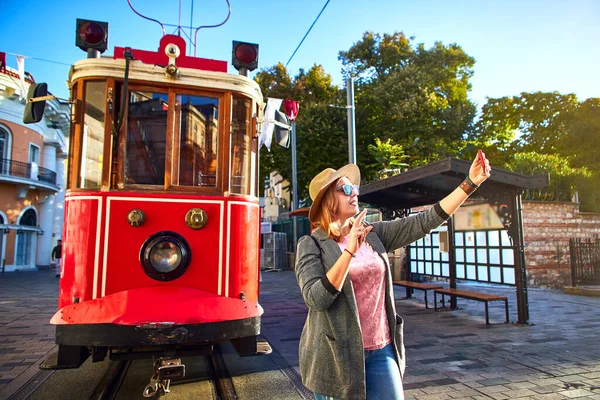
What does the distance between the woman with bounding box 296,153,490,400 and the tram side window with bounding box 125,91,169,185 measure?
236 centimetres

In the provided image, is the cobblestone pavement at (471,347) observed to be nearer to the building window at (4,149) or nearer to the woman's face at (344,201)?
the woman's face at (344,201)

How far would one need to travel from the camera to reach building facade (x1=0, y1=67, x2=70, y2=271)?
24125 millimetres

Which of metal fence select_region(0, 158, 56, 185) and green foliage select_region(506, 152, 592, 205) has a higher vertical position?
metal fence select_region(0, 158, 56, 185)

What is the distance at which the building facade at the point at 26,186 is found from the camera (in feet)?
79.2

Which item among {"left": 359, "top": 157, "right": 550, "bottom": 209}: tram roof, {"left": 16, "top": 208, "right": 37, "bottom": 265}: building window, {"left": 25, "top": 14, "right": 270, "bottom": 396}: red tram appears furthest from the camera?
{"left": 16, "top": 208, "right": 37, "bottom": 265}: building window

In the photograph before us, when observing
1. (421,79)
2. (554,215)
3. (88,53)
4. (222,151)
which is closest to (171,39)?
(88,53)

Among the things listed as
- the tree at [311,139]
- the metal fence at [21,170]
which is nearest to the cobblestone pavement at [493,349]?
the tree at [311,139]

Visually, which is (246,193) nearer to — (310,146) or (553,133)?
(310,146)

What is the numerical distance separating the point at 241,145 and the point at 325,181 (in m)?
2.34

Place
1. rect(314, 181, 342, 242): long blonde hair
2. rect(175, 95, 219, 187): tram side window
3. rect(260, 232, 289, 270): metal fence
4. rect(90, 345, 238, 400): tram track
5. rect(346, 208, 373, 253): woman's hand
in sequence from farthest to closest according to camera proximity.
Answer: rect(260, 232, 289, 270): metal fence → rect(175, 95, 219, 187): tram side window → rect(90, 345, 238, 400): tram track → rect(314, 181, 342, 242): long blonde hair → rect(346, 208, 373, 253): woman's hand

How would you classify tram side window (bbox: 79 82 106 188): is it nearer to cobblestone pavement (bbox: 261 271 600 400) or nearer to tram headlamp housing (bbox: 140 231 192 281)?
tram headlamp housing (bbox: 140 231 192 281)

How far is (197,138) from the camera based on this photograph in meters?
4.42

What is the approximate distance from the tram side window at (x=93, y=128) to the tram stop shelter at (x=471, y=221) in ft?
16.7

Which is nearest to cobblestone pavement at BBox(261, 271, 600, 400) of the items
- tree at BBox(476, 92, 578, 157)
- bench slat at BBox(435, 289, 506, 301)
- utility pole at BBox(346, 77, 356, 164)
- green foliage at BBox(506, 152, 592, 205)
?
bench slat at BBox(435, 289, 506, 301)
